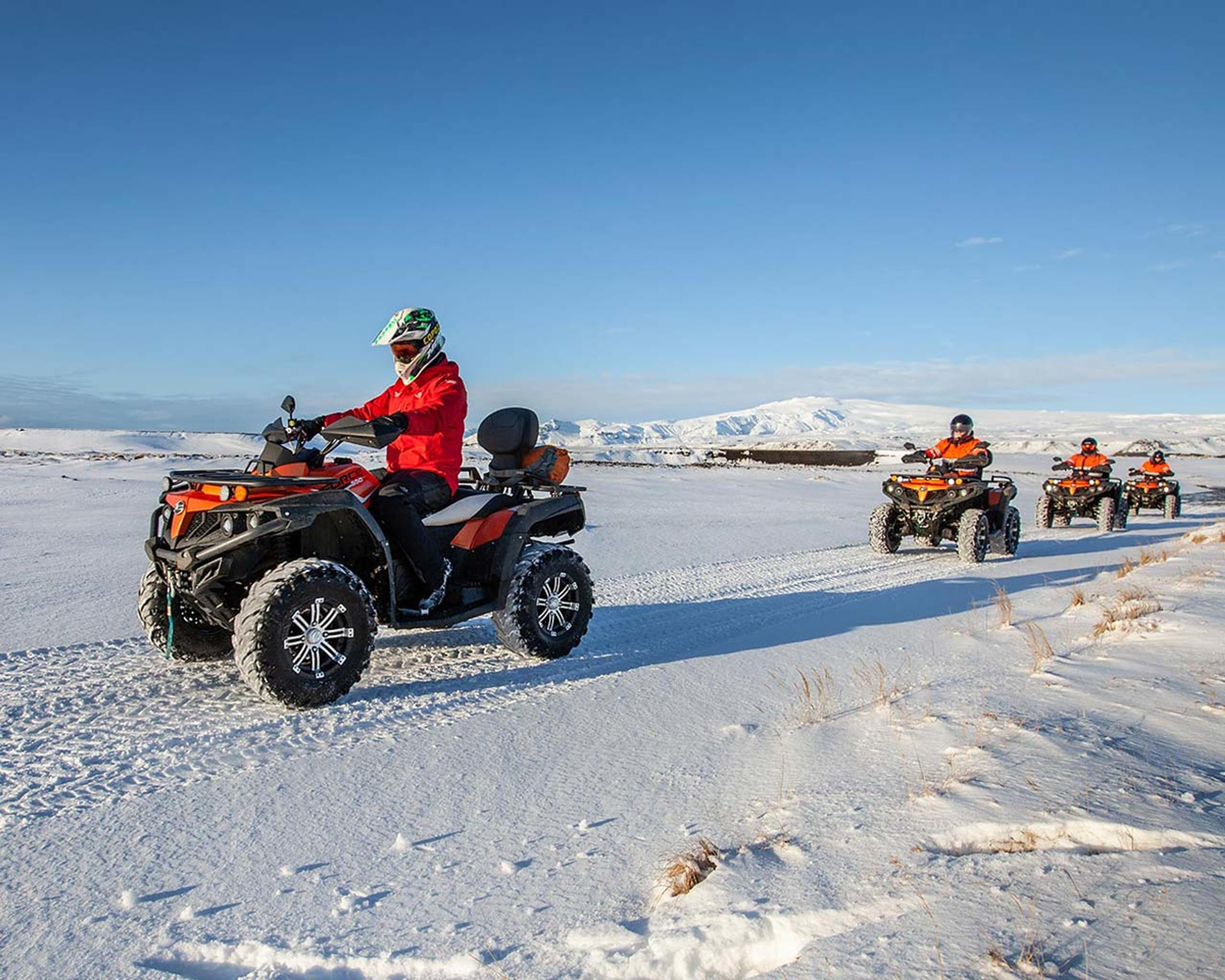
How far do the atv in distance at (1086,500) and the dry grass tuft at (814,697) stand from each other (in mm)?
14233

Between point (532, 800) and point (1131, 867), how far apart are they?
1889mm

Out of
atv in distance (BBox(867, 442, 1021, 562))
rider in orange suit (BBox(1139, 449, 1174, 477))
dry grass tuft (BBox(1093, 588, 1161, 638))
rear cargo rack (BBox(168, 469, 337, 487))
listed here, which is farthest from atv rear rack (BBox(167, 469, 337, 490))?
rider in orange suit (BBox(1139, 449, 1174, 477))

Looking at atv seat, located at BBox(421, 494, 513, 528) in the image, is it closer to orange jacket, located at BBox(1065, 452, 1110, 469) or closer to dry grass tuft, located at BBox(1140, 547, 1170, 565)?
dry grass tuft, located at BBox(1140, 547, 1170, 565)

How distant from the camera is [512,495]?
19.5ft

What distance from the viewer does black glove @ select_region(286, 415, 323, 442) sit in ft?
15.3

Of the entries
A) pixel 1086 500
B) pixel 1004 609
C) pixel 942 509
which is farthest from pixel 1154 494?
pixel 1004 609

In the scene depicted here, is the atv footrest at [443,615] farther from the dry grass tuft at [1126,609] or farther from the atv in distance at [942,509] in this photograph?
the atv in distance at [942,509]

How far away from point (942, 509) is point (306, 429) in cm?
930

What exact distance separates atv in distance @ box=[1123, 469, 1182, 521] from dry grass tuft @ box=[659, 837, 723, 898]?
20455mm

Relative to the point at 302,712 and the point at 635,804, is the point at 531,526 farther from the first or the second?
the point at 635,804

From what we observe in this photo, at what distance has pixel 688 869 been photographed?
8.06 feet

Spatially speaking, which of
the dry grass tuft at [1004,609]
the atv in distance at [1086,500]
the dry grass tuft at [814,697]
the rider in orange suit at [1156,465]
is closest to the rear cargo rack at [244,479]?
the dry grass tuft at [814,697]

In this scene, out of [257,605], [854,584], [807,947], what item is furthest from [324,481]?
[854,584]

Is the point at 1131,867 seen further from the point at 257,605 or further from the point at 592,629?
the point at 592,629
